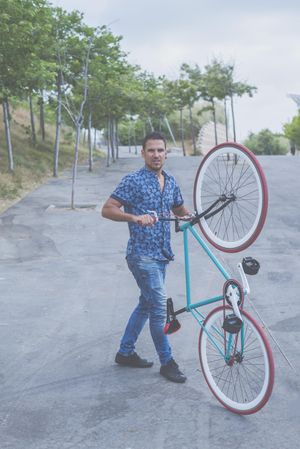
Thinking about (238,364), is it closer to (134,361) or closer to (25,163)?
(134,361)

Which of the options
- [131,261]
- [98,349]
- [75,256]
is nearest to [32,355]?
[98,349]

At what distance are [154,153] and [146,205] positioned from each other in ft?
1.29

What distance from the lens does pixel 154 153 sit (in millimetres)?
4773

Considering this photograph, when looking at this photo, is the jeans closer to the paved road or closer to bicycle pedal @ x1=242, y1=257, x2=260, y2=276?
the paved road

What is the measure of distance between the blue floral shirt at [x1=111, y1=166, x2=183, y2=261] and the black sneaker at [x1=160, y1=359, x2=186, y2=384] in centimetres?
85

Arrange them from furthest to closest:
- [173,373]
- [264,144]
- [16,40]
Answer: [264,144] → [16,40] → [173,373]

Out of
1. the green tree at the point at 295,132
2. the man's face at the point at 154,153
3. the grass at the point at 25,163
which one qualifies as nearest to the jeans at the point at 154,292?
the man's face at the point at 154,153

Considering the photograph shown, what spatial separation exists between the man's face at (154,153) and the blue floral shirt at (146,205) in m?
0.07

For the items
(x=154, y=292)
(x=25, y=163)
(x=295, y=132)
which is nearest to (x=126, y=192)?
(x=154, y=292)

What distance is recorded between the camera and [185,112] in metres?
90.3

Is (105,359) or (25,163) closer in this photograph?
(105,359)

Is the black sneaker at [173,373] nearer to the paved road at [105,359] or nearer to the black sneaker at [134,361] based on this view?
the paved road at [105,359]

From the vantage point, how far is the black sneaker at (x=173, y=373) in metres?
4.96

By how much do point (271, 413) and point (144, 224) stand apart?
1559mm
